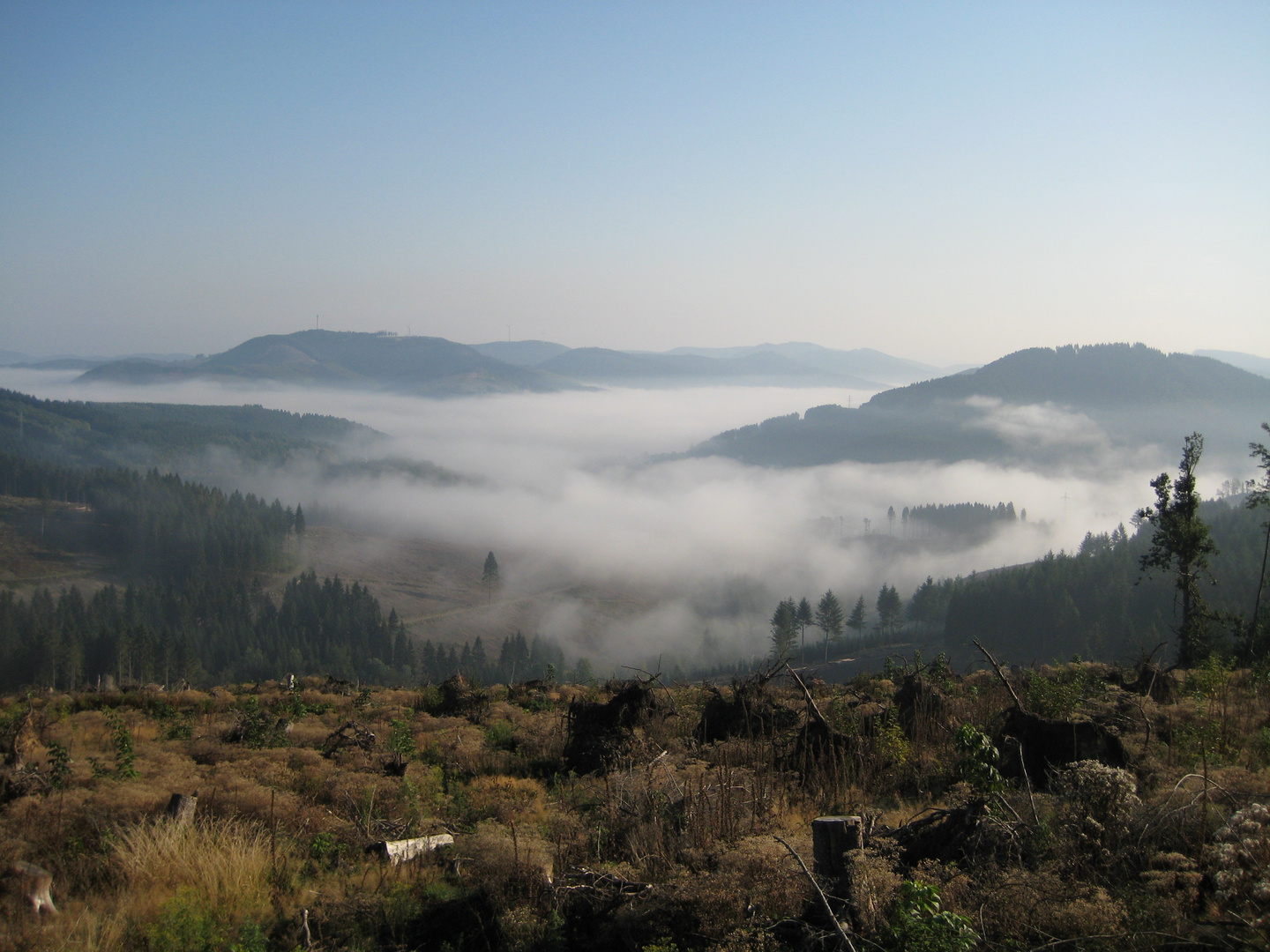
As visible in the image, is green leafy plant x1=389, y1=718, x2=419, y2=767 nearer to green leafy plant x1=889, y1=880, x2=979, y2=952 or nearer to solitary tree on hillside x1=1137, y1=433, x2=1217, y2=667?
green leafy plant x1=889, y1=880, x2=979, y2=952

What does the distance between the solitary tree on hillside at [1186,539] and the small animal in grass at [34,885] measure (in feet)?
100

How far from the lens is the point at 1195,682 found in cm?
1396

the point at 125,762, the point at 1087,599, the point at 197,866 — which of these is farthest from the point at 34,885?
the point at 1087,599

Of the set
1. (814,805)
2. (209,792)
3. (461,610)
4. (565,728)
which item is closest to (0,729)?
(209,792)

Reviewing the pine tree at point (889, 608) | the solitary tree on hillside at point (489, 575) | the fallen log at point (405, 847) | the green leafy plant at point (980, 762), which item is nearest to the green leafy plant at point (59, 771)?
the fallen log at point (405, 847)

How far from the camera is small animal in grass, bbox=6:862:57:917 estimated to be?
6.21 meters

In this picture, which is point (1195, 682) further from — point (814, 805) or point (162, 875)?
point (162, 875)

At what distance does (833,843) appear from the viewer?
5.95 metres

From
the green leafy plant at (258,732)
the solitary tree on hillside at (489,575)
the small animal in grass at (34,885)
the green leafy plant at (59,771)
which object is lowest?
the solitary tree on hillside at (489,575)

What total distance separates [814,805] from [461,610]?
166 m

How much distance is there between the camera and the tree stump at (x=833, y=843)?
233 inches

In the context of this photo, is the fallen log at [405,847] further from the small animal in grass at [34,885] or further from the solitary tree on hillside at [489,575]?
the solitary tree on hillside at [489,575]

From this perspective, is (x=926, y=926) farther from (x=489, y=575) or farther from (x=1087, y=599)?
(x=489, y=575)

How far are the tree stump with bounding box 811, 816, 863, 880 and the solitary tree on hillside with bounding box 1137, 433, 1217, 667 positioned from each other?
85.6 ft
